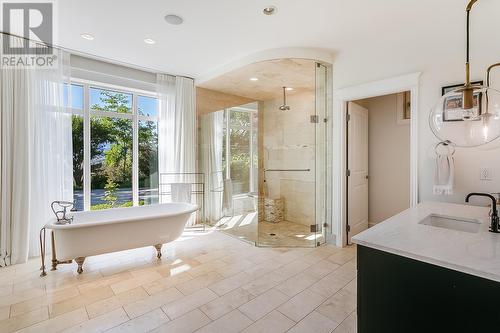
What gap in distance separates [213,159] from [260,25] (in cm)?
247

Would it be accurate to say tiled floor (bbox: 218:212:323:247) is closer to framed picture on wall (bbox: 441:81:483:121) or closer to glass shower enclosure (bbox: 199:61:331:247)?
glass shower enclosure (bbox: 199:61:331:247)

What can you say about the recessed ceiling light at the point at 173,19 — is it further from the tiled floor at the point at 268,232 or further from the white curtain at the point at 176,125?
the tiled floor at the point at 268,232

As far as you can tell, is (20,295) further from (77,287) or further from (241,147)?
(241,147)

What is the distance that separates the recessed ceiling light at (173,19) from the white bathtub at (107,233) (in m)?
2.21

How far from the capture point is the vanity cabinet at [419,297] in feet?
3.29

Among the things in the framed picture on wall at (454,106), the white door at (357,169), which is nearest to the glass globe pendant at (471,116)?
the framed picture on wall at (454,106)

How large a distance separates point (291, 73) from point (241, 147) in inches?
57.1

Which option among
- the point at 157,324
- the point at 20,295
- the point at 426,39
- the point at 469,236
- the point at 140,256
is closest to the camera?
the point at 469,236

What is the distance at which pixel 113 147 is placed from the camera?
157 inches

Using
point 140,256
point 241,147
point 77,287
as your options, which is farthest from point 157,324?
point 241,147

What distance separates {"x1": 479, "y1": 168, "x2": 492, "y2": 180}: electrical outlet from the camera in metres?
2.33

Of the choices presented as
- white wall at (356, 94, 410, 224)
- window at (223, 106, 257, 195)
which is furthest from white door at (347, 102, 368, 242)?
window at (223, 106, 257, 195)

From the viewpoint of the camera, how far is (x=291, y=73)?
12.3 feet

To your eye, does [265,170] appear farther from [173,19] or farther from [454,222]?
[454,222]
